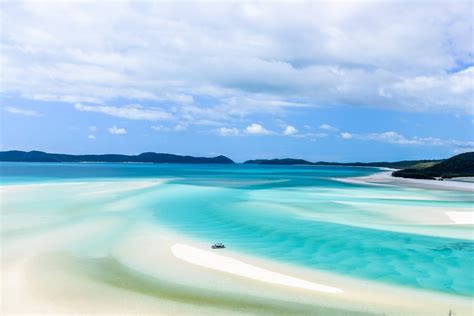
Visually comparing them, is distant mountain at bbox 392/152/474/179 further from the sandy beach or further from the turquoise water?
the sandy beach

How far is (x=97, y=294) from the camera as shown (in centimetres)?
1237

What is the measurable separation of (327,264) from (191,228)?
979 cm

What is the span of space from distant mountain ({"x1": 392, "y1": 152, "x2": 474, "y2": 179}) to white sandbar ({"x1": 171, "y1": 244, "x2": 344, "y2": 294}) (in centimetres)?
7065

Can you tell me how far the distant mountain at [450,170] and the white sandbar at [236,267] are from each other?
7065 cm

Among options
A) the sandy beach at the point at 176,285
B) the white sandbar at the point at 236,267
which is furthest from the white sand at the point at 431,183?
the white sandbar at the point at 236,267

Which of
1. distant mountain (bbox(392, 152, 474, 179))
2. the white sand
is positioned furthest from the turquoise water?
distant mountain (bbox(392, 152, 474, 179))

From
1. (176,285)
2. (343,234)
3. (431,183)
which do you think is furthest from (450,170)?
(176,285)

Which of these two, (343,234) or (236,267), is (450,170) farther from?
(236,267)

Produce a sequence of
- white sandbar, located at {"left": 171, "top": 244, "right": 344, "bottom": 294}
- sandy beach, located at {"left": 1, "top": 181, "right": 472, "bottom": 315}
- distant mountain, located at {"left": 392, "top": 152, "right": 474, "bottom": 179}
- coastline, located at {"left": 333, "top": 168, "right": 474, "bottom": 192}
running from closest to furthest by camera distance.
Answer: sandy beach, located at {"left": 1, "top": 181, "right": 472, "bottom": 315} < white sandbar, located at {"left": 171, "top": 244, "right": 344, "bottom": 294} < coastline, located at {"left": 333, "top": 168, "right": 474, "bottom": 192} < distant mountain, located at {"left": 392, "top": 152, "right": 474, "bottom": 179}

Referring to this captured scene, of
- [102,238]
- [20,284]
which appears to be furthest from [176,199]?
[20,284]

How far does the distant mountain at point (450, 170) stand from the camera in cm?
8068

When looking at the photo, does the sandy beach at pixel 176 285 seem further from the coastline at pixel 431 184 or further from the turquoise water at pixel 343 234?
the coastline at pixel 431 184

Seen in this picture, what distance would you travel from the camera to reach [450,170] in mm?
89688

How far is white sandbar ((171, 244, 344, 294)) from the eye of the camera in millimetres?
13281
